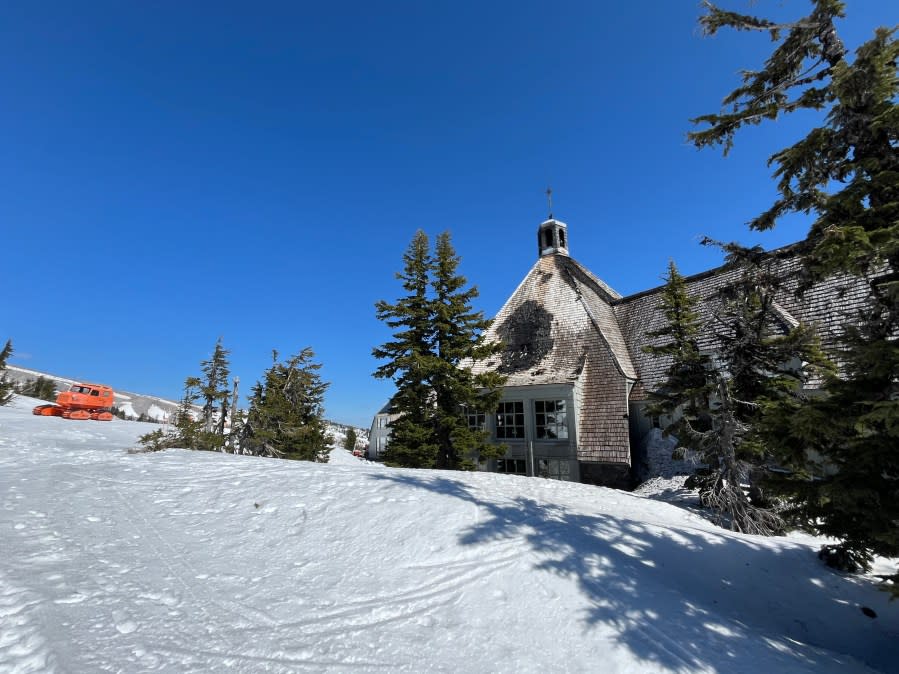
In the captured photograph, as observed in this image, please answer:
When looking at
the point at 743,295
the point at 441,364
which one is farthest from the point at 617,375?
the point at 743,295

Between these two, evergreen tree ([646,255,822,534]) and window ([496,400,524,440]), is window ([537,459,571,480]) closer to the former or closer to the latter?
window ([496,400,524,440])

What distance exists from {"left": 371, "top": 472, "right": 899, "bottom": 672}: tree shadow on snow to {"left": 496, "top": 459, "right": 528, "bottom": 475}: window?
12.9 metres

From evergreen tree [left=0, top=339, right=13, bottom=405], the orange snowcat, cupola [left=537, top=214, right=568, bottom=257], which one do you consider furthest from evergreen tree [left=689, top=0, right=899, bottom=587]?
evergreen tree [left=0, top=339, right=13, bottom=405]

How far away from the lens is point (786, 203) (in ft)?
21.2

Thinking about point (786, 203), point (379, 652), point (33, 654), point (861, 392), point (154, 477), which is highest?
point (786, 203)

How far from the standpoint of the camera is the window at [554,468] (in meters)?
18.6

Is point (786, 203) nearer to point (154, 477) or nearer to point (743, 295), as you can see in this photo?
point (743, 295)

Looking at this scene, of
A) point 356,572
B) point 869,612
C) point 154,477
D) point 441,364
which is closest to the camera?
point 356,572

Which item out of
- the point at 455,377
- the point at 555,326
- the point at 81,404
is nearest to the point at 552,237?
the point at 555,326

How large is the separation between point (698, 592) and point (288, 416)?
25995mm

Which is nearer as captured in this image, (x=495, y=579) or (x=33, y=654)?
(x=33, y=654)

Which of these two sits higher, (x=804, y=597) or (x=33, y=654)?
(x=33, y=654)

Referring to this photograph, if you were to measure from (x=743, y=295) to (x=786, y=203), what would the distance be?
1606mm

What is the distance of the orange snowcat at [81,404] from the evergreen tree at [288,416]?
10.1 m
